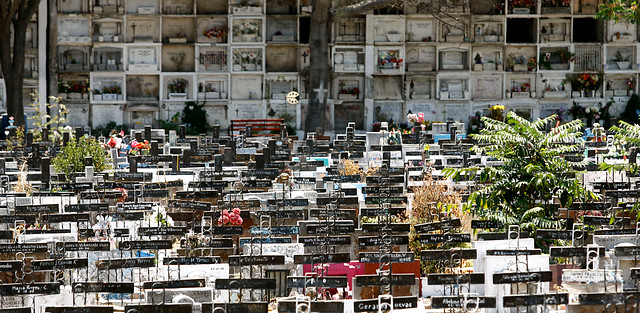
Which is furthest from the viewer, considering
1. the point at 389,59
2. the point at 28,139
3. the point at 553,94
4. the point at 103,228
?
the point at 553,94

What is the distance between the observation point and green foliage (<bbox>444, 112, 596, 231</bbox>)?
16.5m

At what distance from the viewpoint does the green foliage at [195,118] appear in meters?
38.6

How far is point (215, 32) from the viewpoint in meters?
39.7

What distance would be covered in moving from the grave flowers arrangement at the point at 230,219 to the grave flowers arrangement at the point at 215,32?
23880 mm

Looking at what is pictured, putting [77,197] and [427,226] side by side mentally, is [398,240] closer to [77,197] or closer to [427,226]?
[427,226]

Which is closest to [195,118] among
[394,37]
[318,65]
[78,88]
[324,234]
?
[78,88]

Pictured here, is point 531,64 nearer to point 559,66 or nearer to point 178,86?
point 559,66

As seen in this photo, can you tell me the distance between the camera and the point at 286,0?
4050cm

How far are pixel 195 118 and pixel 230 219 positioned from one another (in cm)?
2259

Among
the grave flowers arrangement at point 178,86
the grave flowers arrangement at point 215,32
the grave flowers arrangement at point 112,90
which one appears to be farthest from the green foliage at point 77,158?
the grave flowers arrangement at point 215,32

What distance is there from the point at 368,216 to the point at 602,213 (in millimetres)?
4225

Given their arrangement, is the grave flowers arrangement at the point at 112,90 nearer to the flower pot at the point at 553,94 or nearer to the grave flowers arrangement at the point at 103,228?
the flower pot at the point at 553,94

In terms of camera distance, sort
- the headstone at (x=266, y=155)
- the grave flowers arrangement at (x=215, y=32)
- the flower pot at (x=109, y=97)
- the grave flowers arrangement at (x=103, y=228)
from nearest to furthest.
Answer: the grave flowers arrangement at (x=103, y=228) < the headstone at (x=266, y=155) < the flower pot at (x=109, y=97) < the grave flowers arrangement at (x=215, y=32)

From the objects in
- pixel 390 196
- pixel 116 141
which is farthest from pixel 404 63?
pixel 390 196
